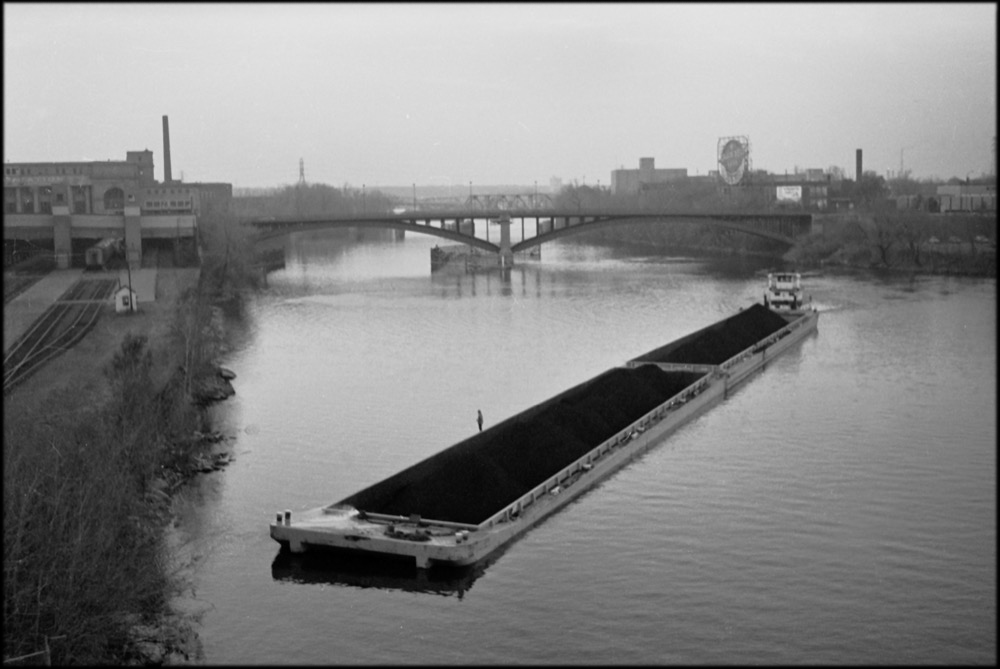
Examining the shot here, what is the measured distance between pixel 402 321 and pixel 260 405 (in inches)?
237

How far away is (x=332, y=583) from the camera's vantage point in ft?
21.2

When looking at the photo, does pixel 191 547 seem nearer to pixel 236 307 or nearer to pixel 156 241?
pixel 236 307

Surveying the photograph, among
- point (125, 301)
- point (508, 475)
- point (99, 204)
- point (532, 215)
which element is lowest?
point (508, 475)

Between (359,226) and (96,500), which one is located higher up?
(359,226)

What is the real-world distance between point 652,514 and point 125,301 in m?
8.16

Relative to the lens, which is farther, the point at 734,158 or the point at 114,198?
the point at 734,158

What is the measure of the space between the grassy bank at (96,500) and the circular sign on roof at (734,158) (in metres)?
29.9

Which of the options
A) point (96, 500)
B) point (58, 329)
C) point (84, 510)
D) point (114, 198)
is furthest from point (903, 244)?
point (84, 510)

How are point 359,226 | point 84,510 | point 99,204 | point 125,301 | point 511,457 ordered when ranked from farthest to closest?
point 99,204 → point 359,226 → point 125,301 → point 511,457 → point 84,510

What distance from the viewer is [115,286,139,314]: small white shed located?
13680mm

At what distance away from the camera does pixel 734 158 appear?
39.1m

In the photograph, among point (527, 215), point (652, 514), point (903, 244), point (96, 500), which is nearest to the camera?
point (96, 500)

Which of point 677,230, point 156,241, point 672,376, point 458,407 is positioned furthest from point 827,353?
point 677,230

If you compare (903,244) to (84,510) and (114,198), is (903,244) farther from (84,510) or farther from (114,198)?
(84,510)
